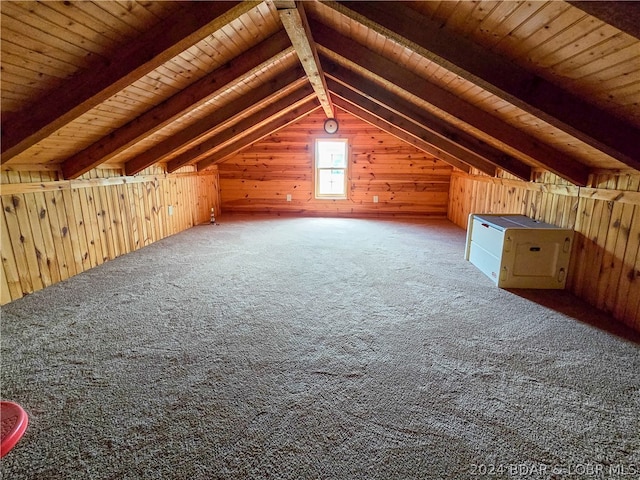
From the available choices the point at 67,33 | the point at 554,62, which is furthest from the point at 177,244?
the point at 554,62

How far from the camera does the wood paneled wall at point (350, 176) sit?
6133 millimetres

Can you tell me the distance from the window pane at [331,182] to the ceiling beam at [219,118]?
2.70m

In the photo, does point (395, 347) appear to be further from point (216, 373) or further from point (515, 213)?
point (515, 213)

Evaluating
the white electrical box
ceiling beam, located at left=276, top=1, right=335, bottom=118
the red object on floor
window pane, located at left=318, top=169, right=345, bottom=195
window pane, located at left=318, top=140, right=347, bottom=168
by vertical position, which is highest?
ceiling beam, located at left=276, top=1, right=335, bottom=118

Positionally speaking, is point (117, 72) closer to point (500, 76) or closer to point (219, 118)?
point (219, 118)

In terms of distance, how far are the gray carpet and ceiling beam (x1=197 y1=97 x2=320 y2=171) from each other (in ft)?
10.2

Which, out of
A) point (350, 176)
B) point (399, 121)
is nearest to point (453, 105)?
point (399, 121)

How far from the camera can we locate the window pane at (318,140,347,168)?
20.7 ft

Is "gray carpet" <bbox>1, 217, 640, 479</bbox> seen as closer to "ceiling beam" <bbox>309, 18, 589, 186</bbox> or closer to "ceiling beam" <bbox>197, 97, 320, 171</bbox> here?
"ceiling beam" <bbox>309, 18, 589, 186</bbox>

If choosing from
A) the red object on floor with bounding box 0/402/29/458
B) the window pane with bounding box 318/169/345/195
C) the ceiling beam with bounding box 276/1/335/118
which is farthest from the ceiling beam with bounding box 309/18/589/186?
the window pane with bounding box 318/169/345/195

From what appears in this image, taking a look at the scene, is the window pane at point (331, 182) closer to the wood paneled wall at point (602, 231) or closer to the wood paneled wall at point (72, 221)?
the wood paneled wall at point (72, 221)

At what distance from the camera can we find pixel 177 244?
442cm

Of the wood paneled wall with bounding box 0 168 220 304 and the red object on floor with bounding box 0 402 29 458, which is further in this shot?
the wood paneled wall with bounding box 0 168 220 304

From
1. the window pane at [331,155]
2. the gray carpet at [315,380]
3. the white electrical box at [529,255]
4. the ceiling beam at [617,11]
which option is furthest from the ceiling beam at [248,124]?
the ceiling beam at [617,11]
